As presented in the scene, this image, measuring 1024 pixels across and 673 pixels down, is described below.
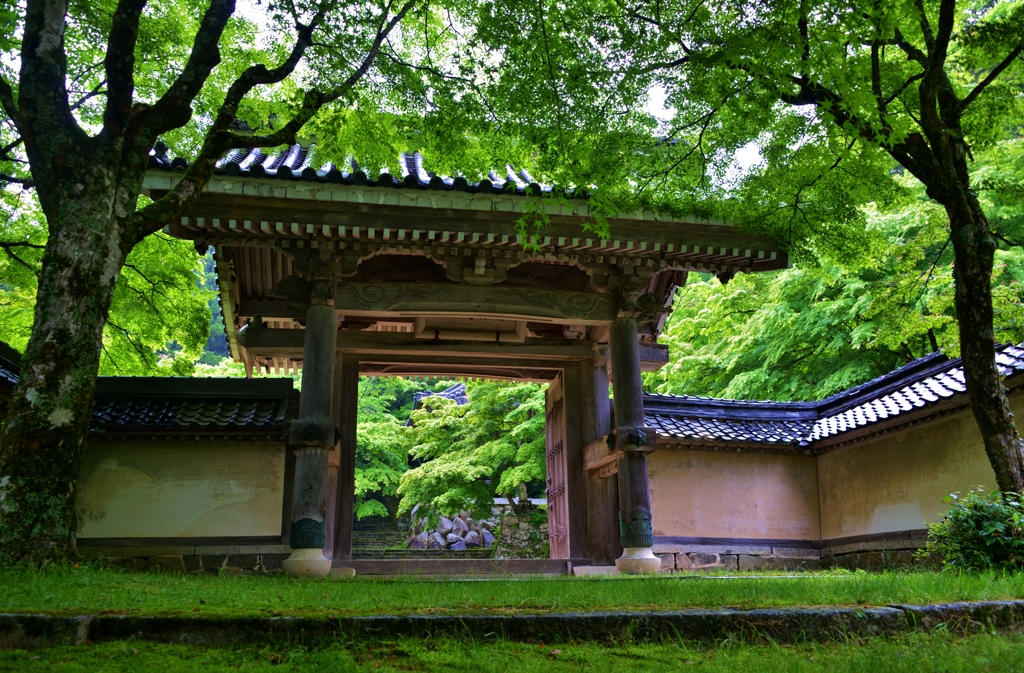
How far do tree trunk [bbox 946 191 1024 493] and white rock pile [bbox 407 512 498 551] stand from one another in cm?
1849

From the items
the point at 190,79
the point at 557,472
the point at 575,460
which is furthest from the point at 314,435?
the point at 557,472

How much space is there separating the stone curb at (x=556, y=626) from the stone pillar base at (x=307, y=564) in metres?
4.17

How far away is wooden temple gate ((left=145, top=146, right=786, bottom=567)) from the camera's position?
806cm

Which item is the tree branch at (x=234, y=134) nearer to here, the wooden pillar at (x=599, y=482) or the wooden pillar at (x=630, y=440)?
the wooden pillar at (x=630, y=440)

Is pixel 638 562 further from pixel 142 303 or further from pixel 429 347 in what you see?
pixel 142 303

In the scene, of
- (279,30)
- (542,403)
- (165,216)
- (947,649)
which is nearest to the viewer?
(947,649)

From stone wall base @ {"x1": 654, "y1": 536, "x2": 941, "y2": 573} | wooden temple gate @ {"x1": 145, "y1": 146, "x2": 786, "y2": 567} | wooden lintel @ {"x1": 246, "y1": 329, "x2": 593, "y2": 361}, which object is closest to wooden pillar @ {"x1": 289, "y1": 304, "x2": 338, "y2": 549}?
wooden temple gate @ {"x1": 145, "y1": 146, "x2": 786, "y2": 567}

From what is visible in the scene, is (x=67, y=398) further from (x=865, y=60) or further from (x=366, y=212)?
(x=865, y=60)

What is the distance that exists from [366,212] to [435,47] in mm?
1968

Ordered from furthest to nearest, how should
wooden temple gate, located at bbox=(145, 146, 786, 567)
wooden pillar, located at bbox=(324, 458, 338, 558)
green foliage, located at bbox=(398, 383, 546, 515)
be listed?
1. green foliage, located at bbox=(398, 383, 546, 515)
2. wooden pillar, located at bbox=(324, 458, 338, 558)
3. wooden temple gate, located at bbox=(145, 146, 786, 567)

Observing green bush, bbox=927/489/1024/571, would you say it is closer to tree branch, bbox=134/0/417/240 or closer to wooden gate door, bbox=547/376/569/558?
wooden gate door, bbox=547/376/569/558

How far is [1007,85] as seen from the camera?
7879mm

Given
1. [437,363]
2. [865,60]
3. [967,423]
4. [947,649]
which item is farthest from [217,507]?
[967,423]

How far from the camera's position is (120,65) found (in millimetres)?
6180
